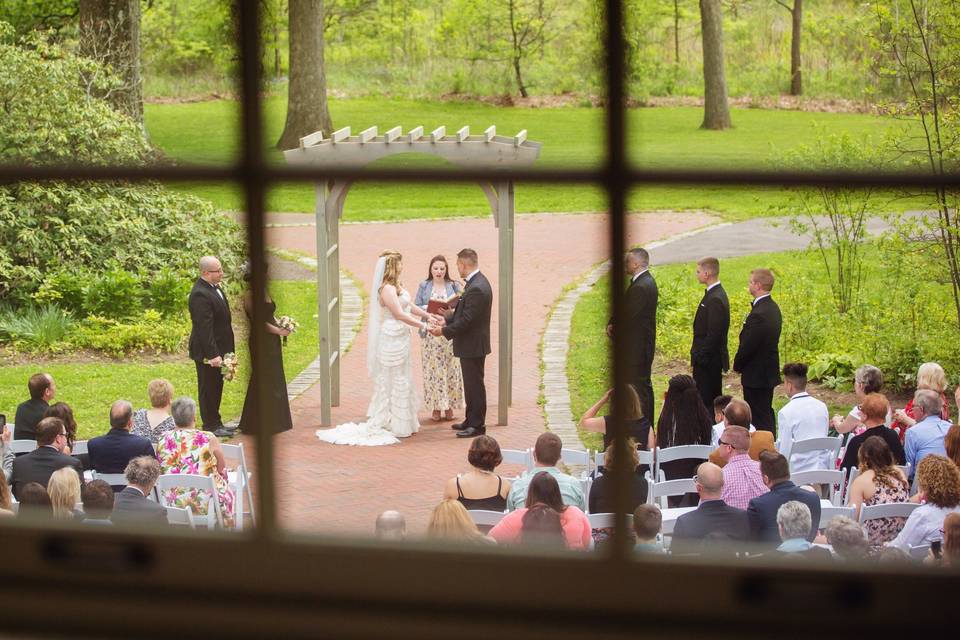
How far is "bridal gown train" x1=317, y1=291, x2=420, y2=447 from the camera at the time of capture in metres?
7.95

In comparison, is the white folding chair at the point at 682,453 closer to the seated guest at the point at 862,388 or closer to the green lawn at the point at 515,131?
the seated guest at the point at 862,388

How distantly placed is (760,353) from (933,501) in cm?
281

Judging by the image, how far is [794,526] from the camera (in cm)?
380

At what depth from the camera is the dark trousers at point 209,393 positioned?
25.6ft

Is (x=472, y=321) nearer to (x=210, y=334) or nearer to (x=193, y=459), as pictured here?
(x=210, y=334)

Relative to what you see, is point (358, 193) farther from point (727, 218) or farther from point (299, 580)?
point (299, 580)

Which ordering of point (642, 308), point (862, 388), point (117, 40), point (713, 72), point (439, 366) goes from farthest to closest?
point (713, 72) < point (117, 40) < point (439, 366) < point (642, 308) < point (862, 388)

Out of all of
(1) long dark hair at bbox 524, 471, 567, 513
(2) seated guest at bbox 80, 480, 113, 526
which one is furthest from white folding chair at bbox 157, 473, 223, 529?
(1) long dark hair at bbox 524, 471, 567, 513

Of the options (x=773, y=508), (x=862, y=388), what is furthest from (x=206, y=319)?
(x=773, y=508)

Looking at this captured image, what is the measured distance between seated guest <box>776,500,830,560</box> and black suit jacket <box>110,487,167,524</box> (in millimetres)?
2301

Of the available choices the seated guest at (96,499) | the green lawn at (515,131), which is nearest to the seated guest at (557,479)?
the seated guest at (96,499)

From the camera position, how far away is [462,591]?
1.20 meters

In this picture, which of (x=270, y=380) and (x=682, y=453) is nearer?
(x=270, y=380)

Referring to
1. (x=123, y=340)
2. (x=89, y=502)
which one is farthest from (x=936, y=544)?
(x=123, y=340)
